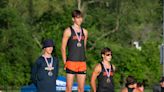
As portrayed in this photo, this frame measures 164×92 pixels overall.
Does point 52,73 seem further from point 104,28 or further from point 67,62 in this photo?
point 104,28

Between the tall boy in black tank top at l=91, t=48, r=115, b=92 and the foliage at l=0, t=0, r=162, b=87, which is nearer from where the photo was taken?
the tall boy in black tank top at l=91, t=48, r=115, b=92

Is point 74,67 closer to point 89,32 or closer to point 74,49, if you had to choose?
point 74,49

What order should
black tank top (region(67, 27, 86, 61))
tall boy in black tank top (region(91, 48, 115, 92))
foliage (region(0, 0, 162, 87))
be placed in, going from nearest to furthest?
black tank top (region(67, 27, 86, 61))
tall boy in black tank top (region(91, 48, 115, 92))
foliage (region(0, 0, 162, 87))

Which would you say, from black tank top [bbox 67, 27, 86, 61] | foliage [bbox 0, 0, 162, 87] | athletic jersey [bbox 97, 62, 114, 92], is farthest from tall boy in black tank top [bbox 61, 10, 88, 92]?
foliage [bbox 0, 0, 162, 87]

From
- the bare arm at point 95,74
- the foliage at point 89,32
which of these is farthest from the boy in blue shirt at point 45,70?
the foliage at point 89,32

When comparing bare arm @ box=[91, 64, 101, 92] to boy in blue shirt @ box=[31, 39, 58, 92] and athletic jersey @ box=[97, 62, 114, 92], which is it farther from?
boy in blue shirt @ box=[31, 39, 58, 92]

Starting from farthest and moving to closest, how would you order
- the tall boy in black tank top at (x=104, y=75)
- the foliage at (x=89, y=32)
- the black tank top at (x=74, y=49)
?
the foliage at (x=89, y=32) < the tall boy in black tank top at (x=104, y=75) < the black tank top at (x=74, y=49)

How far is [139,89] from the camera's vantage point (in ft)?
36.0

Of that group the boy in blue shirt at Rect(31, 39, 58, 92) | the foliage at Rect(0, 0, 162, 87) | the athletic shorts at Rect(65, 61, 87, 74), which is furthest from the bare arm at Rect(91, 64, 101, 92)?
the foliage at Rect(0, 0, 162, 87)

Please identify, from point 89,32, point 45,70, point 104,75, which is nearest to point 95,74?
point 104,75

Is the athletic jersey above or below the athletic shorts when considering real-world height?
below

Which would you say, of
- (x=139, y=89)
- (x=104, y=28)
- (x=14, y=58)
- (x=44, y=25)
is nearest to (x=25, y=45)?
(x=14, y=58)

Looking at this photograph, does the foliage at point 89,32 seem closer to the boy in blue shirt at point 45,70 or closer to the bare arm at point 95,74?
the bare arm at point 95,74

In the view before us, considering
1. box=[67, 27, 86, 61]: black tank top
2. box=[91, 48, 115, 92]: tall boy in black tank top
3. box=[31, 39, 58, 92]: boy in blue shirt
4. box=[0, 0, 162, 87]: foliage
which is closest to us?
box=[31, 39, 58, 92]: boy in blue shirt
